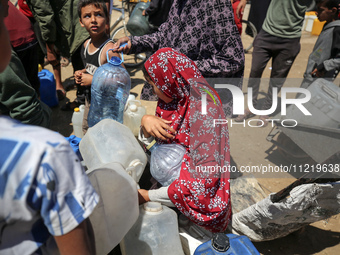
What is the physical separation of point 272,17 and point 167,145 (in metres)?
2.66

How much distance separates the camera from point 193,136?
1.94 metres

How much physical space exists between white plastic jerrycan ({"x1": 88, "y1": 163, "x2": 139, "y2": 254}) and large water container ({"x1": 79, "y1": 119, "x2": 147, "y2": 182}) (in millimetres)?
425

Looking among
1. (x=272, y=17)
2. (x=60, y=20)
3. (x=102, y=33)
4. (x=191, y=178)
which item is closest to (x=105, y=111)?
(x=102, y=33)

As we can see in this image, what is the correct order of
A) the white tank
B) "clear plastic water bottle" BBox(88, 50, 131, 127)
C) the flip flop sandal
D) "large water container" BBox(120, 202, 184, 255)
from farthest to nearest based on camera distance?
the flip flop sandal → the white tank → "clear plastic water bottle" BBox(88, 50, 131, 127) → "large water container" BBox(120, 202, 184, 255)

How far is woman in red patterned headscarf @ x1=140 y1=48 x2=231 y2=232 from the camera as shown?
1.80 m

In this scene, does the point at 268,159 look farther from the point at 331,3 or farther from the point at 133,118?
the point at 331,3

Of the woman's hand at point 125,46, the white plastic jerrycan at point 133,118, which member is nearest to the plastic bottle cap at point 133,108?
the white plastic jerrycan at point 133,118

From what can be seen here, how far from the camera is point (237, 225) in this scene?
7.18 feet

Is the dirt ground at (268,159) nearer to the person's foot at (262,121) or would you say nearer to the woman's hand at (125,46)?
the person's foot at (262,121)

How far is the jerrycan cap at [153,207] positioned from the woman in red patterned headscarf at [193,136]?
9cm

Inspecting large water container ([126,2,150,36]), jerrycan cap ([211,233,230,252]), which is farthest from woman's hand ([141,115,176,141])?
large water container ([126,2,150,36])

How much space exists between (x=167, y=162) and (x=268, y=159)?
1897 millimetres

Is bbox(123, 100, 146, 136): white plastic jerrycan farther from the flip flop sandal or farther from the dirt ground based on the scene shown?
the flip flop sandal

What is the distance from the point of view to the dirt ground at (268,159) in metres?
2.35
